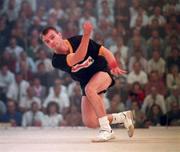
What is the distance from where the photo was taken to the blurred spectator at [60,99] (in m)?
6.14

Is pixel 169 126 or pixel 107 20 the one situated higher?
pixel 107 20

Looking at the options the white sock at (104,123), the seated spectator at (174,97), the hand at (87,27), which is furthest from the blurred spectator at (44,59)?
the hand at (87,27)

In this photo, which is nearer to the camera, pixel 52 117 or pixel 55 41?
pixel 55 41

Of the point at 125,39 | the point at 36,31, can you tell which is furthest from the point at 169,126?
the point at 36,31

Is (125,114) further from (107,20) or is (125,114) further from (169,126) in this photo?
(107,20)

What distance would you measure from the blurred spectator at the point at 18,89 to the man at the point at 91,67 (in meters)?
2.45

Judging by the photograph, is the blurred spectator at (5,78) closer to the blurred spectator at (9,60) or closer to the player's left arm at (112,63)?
the blurred spectator at (9,60)

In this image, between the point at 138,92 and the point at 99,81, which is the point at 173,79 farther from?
the point at 99,81

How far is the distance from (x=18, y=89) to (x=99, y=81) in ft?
8.73

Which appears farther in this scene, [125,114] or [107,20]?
[107,20]

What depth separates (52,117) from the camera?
6.10m

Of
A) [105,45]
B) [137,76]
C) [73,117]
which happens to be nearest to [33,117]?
[73,117]

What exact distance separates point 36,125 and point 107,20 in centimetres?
154

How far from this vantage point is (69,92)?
20.3 ft
